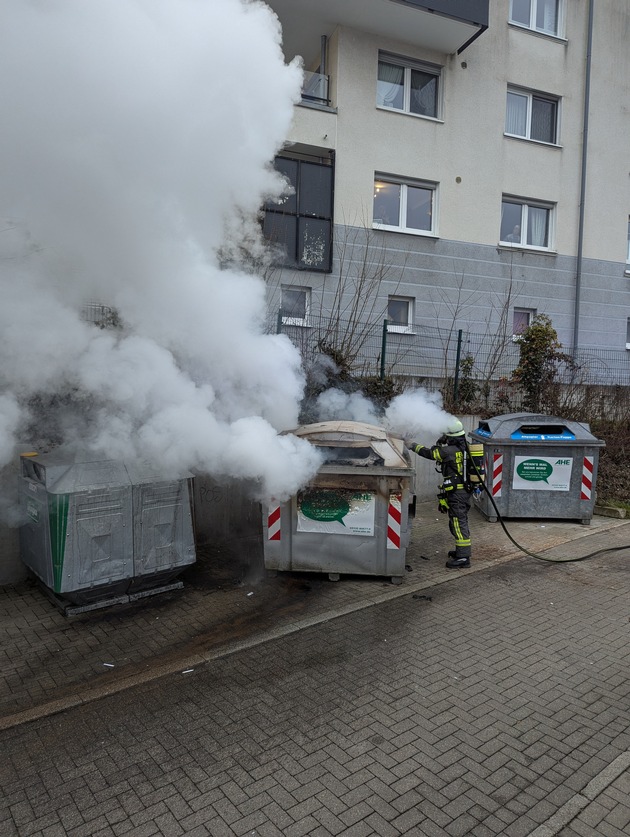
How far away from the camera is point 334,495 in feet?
16.3

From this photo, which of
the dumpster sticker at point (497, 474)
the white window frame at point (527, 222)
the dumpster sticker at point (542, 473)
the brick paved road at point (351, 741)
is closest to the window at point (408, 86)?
the white window frame at point (527, 222)

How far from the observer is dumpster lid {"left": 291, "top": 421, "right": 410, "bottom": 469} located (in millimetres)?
5035

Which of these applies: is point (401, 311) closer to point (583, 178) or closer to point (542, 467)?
point (542, 467)

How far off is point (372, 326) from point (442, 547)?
4.40 meters

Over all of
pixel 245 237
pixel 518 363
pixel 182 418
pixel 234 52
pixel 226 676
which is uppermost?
pixel 234 52

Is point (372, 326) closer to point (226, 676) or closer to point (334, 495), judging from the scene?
point (334, 495)

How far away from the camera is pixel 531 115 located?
39.5ft

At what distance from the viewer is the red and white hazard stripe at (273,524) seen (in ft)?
16.6

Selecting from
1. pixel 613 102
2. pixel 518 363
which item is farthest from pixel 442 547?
pixel 613 102

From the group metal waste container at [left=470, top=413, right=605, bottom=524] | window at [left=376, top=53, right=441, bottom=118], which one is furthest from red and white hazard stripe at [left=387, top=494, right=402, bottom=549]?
window at [left=376, top=53, right=441, bottom=118]

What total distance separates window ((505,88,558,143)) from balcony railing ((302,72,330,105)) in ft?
13.5

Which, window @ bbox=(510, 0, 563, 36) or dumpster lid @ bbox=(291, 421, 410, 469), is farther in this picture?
window @ bbox=(510, 0, 563, 36)

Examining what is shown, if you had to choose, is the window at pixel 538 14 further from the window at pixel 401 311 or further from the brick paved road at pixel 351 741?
the brick paved road at pixel 351 741

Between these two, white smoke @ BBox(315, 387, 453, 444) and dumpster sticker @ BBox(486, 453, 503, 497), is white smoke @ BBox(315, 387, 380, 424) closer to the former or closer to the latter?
white smoke @ BBox(315, 387, 453, 444)
